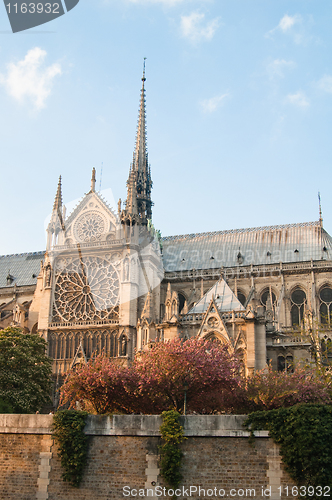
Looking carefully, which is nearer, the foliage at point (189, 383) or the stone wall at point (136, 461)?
the stone wall at point (136, 461)

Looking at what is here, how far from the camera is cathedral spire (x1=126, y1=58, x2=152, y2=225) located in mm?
58844

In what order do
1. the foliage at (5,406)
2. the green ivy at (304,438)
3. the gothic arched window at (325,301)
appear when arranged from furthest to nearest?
the gothic arched window at (325,301) → the foliage at (5,406) → the green ivy at (304,438)

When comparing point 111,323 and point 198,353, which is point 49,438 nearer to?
point 198,353

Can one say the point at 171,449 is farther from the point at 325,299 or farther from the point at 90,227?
the point at 90,227

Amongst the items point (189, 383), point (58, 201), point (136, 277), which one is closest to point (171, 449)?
point (189, 383)

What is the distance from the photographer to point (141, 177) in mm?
65188

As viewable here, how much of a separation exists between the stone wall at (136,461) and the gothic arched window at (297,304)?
3086 cm

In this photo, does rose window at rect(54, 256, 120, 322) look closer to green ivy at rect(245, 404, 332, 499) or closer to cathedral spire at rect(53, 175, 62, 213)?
cathedral spire at rect(53, 175, 62, 213)

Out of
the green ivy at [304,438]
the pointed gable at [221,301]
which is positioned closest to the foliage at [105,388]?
the green ivy at [304,438]

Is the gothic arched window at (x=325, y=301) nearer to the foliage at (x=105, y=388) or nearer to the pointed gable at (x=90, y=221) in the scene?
the pointed gable at (x=90, y=221)

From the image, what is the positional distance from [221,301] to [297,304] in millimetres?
14713

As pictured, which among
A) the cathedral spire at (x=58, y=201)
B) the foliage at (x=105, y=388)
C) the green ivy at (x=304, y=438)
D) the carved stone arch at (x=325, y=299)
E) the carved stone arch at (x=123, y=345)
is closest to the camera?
the green ivy at (x=304, y=438)

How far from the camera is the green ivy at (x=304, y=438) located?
20.6 metres

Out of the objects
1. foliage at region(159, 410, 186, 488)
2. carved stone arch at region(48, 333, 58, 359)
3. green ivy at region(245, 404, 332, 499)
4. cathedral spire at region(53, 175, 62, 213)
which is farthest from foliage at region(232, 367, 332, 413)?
cathedral spire at region(53, 175, 62, 213)
